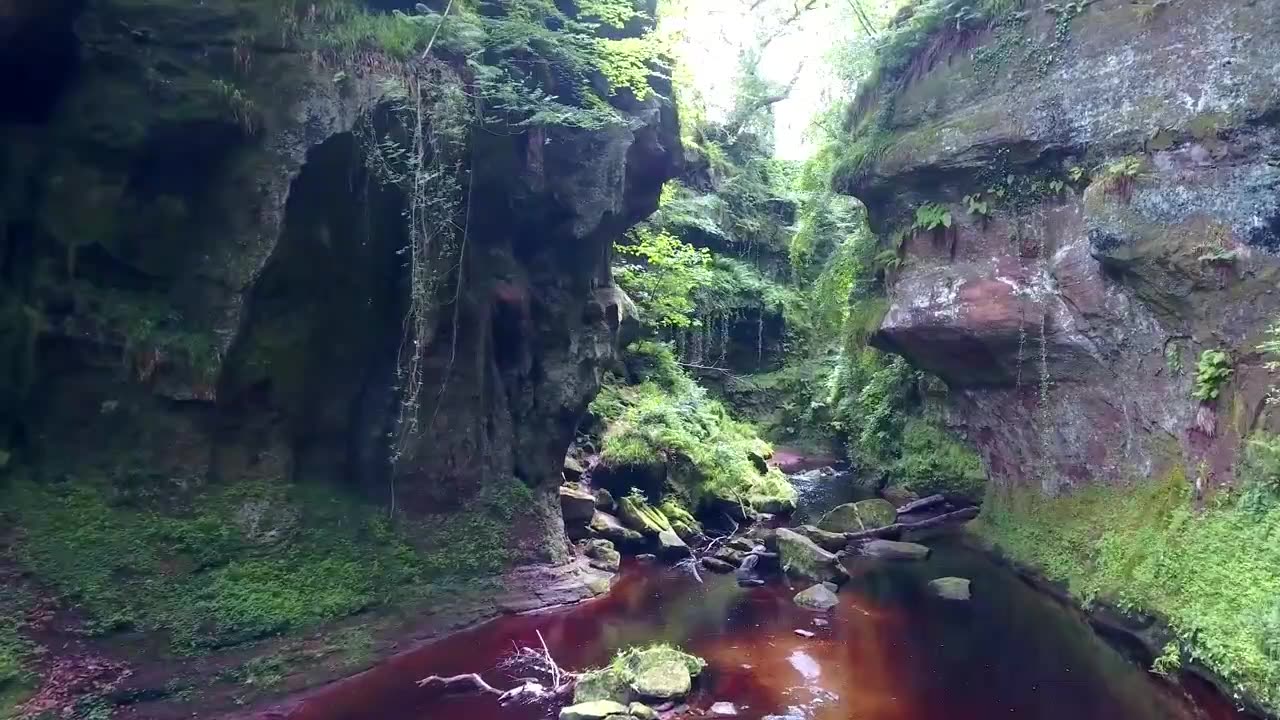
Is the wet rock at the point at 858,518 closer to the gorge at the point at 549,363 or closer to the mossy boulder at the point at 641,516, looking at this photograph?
the gorge at the point at 549,363

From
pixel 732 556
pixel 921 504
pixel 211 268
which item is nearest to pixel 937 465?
pixel 921 504

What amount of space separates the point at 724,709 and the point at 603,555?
606 cm

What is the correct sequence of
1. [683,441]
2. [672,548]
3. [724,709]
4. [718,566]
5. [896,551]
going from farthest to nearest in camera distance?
[683,441] < [896,551] < [672,548] < [718,566] < [724,709]

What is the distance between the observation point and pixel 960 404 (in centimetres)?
1745

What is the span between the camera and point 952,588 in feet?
42.8

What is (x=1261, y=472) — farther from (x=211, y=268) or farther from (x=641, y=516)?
(x=211, y=268)

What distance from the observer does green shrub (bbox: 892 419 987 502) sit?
19.5 metres

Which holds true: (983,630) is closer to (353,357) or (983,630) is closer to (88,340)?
(353,357)

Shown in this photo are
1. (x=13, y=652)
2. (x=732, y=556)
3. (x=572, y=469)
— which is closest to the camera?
(x=13, y=652)

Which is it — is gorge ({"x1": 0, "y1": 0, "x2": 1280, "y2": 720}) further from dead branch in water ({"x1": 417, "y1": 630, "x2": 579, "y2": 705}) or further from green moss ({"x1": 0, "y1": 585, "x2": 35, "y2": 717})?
dead branch in water ({"x1": 417, "y1": 630, "x2": 579, "y2": 705})

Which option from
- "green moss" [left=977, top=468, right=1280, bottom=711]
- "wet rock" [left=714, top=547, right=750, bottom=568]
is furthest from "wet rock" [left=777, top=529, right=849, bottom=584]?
"green moss" [left=977, top=468, right=1280, bottom=711]

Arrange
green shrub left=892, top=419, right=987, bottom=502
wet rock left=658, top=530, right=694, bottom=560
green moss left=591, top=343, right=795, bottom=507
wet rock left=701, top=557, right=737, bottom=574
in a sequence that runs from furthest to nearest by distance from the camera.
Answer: green shrub left=892, top=419, right=987, bottom=502
green moss left=591, top=343, right=795, bottom=507
wet rock left=658, top=530, right=694, bottom=560
wet rock left=701, top=557, right=737, bottom=574

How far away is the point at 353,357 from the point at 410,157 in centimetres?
305

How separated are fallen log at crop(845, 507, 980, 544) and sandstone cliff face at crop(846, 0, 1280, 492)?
6.61ft
